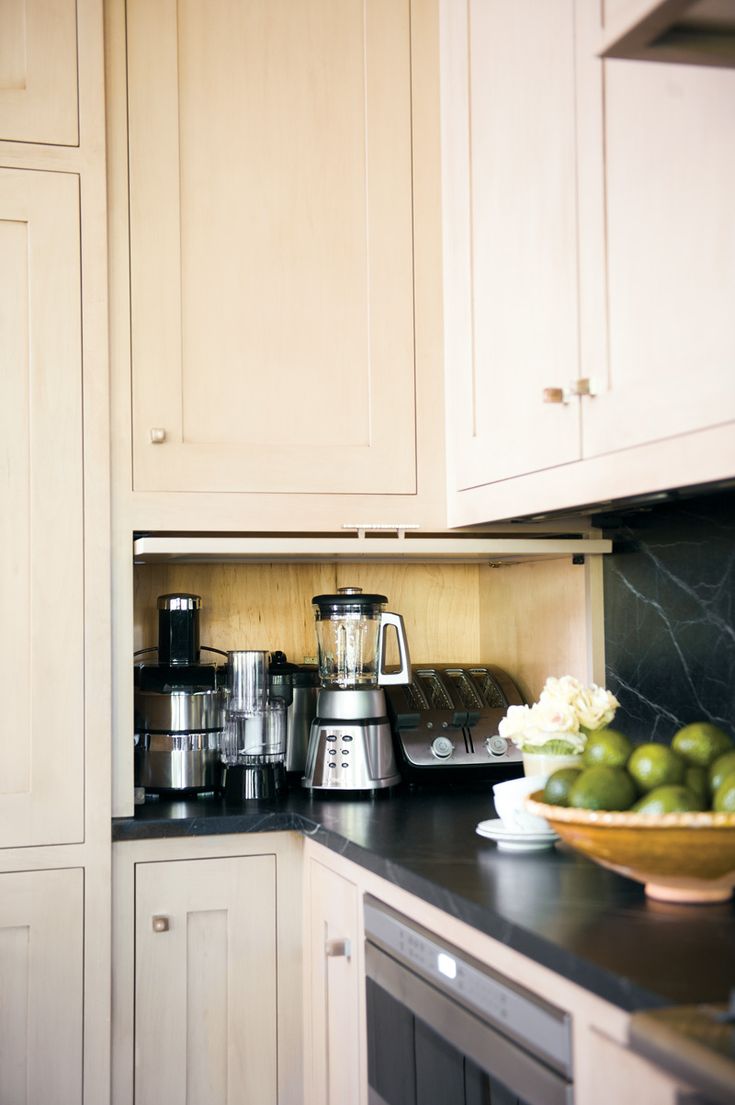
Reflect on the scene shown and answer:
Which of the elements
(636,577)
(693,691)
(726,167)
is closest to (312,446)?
(636,577)

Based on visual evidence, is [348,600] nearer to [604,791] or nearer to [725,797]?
[604,791]

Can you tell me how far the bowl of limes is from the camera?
4.12 feet

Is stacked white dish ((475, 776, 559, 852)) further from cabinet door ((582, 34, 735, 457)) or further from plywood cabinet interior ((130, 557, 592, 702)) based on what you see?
plywood cabinet interior ((130, 557, 592, 702))

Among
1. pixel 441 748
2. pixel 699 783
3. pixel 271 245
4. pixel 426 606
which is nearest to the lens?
pixel 699 783

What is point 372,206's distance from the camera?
2205 millimetres

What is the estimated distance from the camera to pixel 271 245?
7.05ft

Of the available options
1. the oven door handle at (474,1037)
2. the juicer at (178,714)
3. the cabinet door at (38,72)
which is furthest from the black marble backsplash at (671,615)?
the cabinet door at (38,72)

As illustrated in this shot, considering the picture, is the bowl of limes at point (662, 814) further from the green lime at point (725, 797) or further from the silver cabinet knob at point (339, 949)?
the silver cabinet knob at point (339, 949)

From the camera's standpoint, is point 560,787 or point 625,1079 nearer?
point 625,1079

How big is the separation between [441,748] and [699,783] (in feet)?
3.07

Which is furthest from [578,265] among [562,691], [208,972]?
[208,972]

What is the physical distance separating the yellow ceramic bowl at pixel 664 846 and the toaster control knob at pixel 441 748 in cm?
90

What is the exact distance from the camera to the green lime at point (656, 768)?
139 cm

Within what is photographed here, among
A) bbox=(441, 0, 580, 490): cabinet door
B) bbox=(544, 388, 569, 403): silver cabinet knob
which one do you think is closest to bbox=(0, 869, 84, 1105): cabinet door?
bbox=(441, 0, 580, 490): cabinet door
